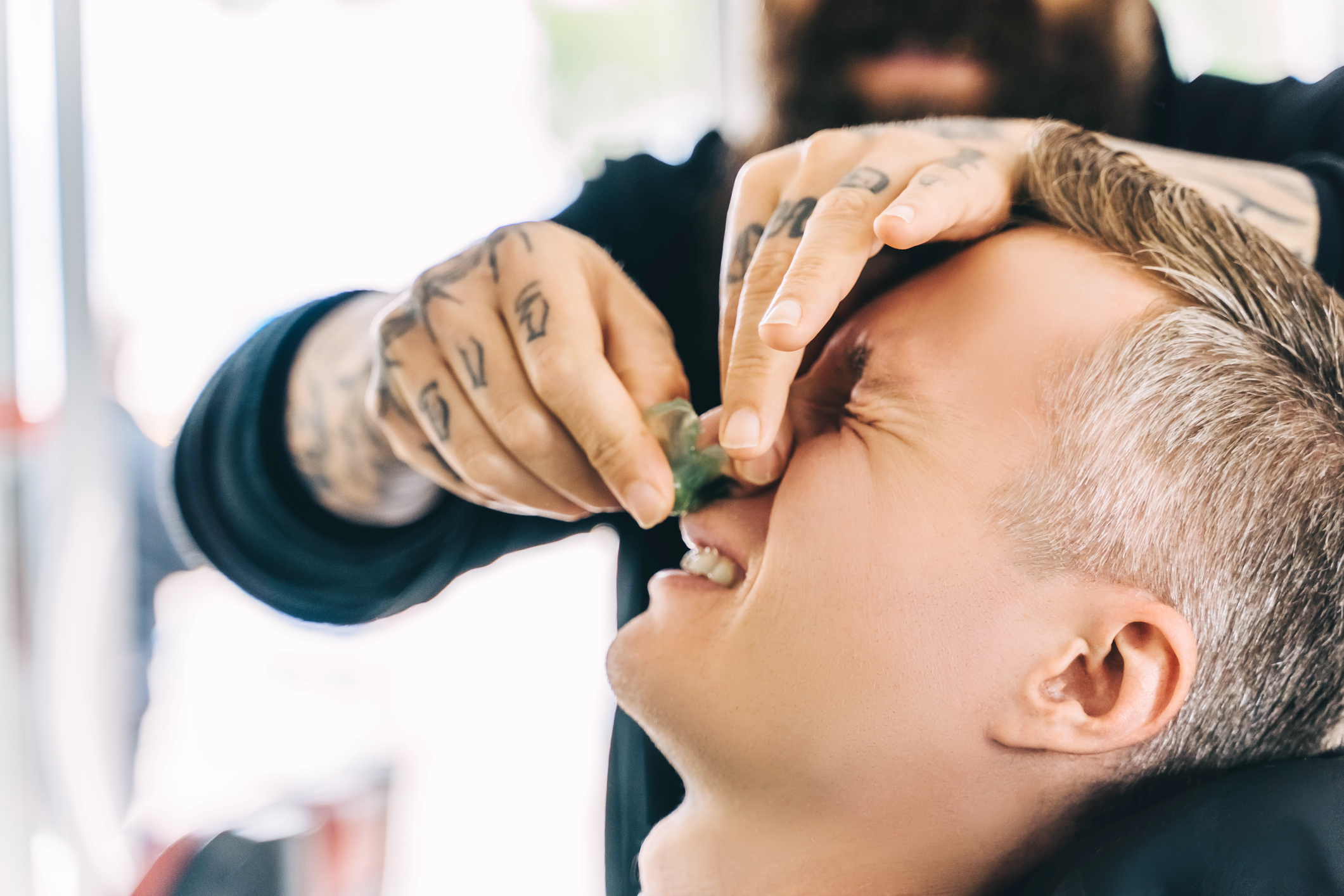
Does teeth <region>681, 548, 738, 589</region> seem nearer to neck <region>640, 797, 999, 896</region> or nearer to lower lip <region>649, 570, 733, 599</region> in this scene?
lower lip <region>649, 570, 733, 599</region>

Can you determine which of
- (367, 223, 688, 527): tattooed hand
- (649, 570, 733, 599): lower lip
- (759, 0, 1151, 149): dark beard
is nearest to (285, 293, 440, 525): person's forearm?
(367, 223, 688, 527): tattooed hand

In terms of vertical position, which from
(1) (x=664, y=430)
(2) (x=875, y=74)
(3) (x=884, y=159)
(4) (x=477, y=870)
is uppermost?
(2) (x=875, y=74)

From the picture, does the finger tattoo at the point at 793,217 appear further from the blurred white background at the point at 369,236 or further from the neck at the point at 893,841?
the blurred white background at the point at 369,236

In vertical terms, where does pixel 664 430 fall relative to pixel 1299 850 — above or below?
above

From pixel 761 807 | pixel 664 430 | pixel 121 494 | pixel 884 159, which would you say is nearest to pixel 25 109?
pixel 121 494

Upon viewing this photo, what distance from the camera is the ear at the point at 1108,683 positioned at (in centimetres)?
67

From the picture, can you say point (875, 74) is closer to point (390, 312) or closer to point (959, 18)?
point (959, 18)

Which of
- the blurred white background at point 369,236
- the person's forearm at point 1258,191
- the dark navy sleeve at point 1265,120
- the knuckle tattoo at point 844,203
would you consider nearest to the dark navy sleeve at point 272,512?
the blurred white background at point 369,236

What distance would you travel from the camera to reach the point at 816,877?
2.50ft

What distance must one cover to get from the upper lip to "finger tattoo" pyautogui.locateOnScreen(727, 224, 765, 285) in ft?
0.79

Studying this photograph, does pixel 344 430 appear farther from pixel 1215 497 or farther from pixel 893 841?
pixel 1215 497

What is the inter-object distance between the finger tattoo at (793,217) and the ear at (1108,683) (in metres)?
0.41

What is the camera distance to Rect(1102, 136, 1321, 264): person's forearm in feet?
2.96

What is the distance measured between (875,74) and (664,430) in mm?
874
